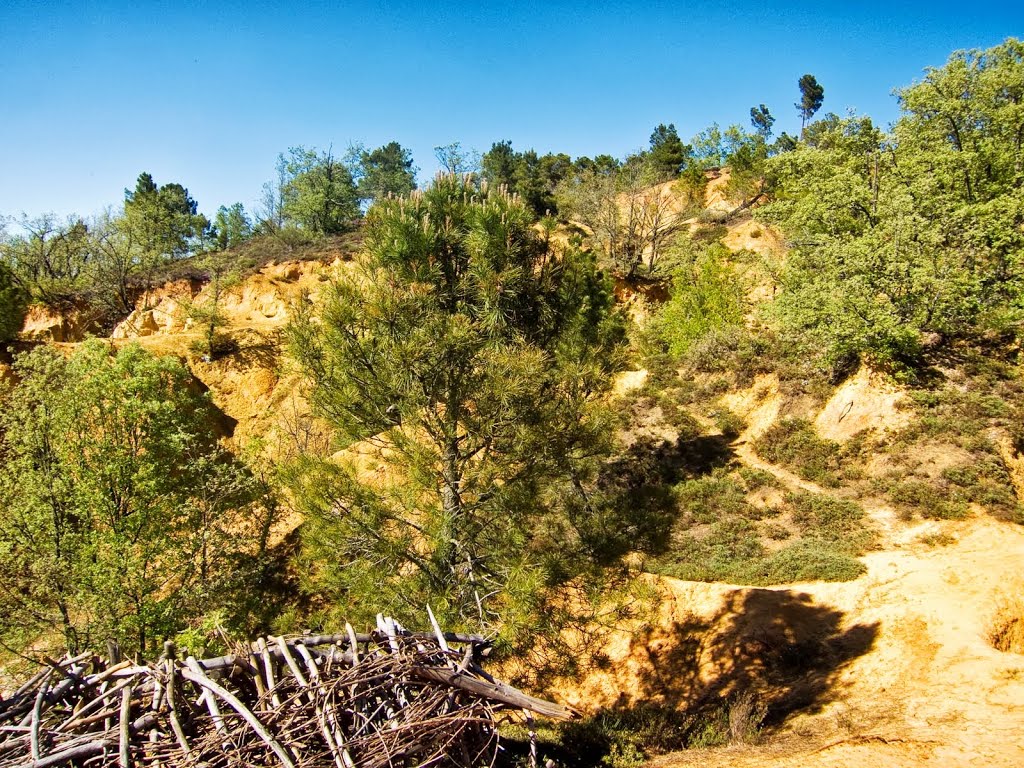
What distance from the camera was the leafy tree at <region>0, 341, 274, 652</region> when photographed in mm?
11195

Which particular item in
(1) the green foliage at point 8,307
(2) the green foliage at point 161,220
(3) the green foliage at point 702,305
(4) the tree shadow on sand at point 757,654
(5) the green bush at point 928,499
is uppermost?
(2) the green foliage at point 161,220

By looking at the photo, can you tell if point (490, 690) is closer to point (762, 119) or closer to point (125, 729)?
point (125, 729)

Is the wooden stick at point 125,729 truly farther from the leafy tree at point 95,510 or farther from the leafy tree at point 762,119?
the leafy tree at point 762,119

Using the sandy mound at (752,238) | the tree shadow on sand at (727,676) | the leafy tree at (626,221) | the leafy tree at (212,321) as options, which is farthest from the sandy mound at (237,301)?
the sandy mound at (752,238)

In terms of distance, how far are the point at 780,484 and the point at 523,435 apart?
38.9 ft

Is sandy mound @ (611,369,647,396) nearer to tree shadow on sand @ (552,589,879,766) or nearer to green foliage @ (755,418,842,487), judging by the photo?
green foliage @ (755,418,842,487)

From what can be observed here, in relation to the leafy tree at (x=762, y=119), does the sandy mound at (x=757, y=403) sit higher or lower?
lower

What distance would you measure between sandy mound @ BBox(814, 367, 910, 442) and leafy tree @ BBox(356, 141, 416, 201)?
44.9 meters

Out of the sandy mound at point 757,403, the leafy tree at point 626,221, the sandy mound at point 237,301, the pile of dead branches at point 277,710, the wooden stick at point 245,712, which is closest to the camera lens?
the wooden stick at point 245,712

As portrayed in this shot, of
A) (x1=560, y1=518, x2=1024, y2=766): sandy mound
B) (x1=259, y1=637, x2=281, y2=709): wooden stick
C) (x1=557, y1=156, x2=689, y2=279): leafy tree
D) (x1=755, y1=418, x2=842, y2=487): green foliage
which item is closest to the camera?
(x1=259, y1=637, x2=281, y2=709): wooden stick

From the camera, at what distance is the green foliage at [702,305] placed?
25.7 meters

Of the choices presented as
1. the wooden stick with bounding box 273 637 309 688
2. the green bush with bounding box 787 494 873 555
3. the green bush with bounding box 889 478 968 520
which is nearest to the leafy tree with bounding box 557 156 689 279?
the green bush with bounding box 787 494 873 555

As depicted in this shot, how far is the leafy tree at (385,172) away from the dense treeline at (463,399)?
3856 cm

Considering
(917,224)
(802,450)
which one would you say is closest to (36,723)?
(802,450)
